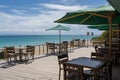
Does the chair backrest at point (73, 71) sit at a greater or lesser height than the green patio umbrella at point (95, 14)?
lesser

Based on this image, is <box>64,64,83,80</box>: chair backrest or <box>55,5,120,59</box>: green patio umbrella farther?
<box>55,5,120,59</box>: green patio umbrella

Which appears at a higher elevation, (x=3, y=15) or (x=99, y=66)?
(x=3, y=15)

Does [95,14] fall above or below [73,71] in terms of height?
above

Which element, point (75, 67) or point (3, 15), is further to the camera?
point (3, 15)

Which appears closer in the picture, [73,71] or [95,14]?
[73,71]

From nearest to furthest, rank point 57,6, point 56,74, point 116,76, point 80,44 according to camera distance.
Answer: point 116,76
point 56,74
point 80,44
point 57,6

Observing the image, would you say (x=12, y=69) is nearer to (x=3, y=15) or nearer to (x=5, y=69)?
(x=5, y=69)

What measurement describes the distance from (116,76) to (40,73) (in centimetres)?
258

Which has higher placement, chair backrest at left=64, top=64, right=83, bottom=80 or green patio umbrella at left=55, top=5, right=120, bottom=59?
green patio umbrella at left=55, top=5, right=120, bottom=59

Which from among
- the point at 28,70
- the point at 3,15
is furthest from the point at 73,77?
the point at 3,15

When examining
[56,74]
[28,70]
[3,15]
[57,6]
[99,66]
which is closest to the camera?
[99,66]

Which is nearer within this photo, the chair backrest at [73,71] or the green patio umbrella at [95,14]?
the chair backrest at [73,71]

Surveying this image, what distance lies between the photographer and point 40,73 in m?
6.50

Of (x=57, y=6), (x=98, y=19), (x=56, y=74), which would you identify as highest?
(x=57, y=6)
